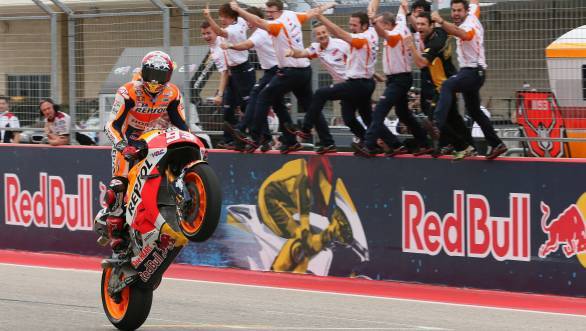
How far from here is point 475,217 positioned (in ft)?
39.1

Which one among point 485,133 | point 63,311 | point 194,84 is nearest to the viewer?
point 63,311

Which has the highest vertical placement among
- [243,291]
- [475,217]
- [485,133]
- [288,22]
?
[288,22]

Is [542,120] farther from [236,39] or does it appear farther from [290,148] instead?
[236,39]

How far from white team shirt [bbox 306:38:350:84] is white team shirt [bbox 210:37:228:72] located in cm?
133

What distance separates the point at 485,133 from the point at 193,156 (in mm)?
4084

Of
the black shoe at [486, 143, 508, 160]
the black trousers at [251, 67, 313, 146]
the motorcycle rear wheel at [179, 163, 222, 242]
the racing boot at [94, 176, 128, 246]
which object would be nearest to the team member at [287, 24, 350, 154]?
the black trousers at [251, 67, 313, 146]

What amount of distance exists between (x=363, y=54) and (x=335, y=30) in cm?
44

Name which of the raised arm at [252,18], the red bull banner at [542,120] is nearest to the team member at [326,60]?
the raised arm at [252,18]

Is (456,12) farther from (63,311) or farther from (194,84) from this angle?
(63,311)

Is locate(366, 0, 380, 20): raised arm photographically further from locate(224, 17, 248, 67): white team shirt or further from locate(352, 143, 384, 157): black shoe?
locate(224, 17, 248, 67): white team shirt

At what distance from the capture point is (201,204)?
27.7ft

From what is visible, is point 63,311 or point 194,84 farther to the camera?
point 194,84

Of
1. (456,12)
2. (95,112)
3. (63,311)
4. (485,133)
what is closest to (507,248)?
(485,133)

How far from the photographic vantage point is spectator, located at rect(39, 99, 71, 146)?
15539mm
